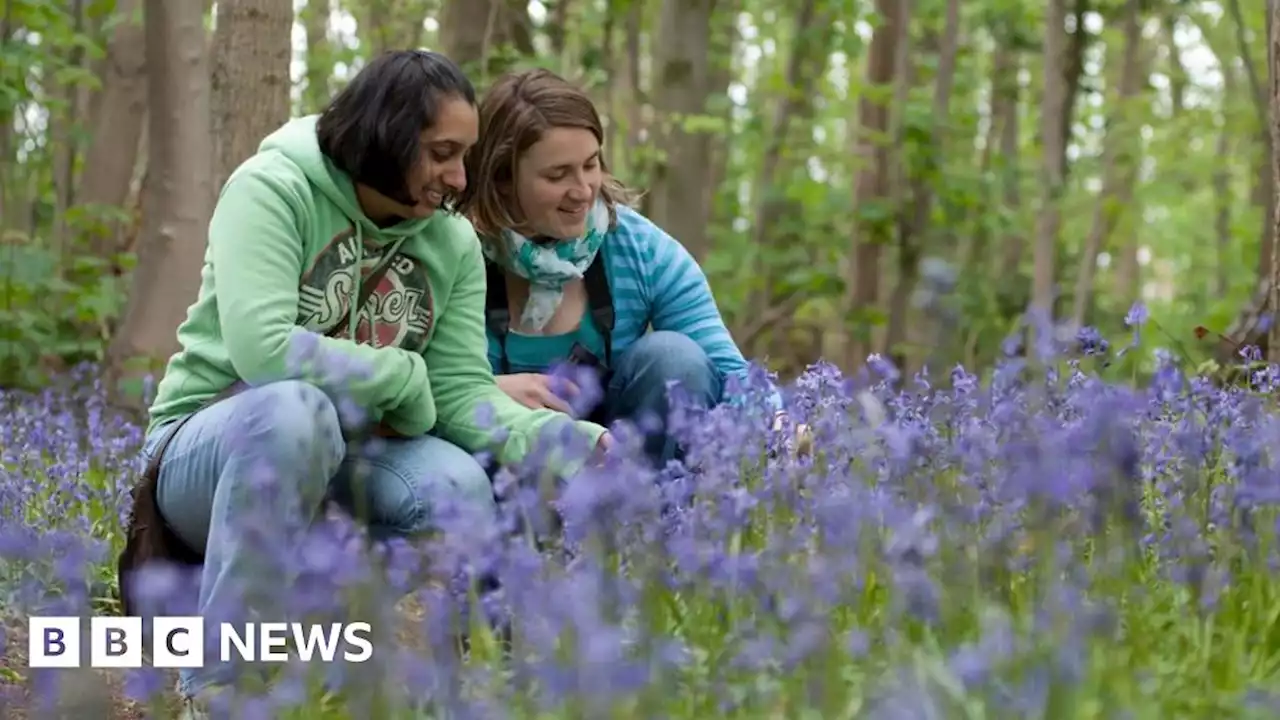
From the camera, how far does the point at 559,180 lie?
3.81 metres

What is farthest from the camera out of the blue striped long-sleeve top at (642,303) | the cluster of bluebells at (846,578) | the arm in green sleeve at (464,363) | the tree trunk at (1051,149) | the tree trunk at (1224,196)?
the tree trunk at (1224,196)

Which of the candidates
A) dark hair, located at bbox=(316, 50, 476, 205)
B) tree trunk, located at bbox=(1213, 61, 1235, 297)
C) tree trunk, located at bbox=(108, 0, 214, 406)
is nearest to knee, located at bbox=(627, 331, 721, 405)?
dark hair, located at bbox=(316, 50, 476, 205)

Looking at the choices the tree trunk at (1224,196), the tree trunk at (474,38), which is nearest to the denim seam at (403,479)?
the tree trunk at (474,38)

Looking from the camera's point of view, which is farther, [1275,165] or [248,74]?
[248,74]

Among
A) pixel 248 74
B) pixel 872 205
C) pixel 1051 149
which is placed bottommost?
pixel 872 205

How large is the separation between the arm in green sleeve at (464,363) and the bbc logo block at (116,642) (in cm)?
89

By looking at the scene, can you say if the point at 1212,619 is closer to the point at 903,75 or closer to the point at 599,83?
the point at 599,83

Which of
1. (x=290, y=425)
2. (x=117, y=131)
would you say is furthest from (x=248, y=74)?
(x=117, y=131)

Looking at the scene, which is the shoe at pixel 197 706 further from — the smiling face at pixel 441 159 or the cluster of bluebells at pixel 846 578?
the smiling face at pixel 441 159

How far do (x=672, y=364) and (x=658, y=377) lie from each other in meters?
0.05

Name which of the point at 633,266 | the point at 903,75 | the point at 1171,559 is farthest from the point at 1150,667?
the point at 903,75

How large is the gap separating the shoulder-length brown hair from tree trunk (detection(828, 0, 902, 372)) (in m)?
7.60

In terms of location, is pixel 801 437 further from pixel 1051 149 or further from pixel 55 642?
pixel 1051 149

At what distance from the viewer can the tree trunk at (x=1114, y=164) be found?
12062mm
